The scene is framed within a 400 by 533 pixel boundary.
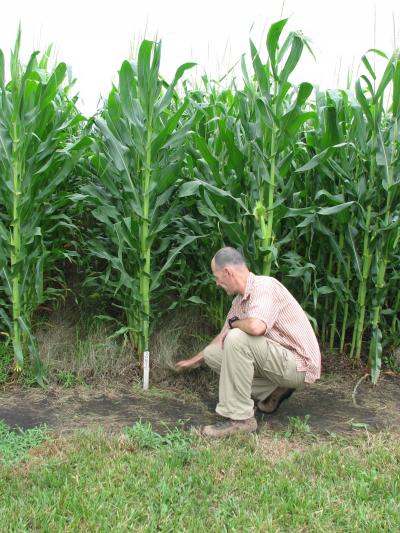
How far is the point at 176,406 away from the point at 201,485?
138 centimetres

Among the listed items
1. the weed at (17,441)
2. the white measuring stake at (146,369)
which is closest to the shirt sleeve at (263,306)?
the white measuring stake at (146,369)

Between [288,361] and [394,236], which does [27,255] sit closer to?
[288,361]

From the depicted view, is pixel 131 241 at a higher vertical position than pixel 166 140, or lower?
lower

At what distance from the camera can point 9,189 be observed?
4629mm

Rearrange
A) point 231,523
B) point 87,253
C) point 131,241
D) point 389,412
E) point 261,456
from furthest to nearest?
point 87,253 → point 131,241 → point 389,412 → point 261,456 → point 231,523

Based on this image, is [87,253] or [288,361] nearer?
[288,361]

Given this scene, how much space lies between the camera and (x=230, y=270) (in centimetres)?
394

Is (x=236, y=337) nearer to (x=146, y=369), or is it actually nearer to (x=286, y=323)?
(x=286, y=323)

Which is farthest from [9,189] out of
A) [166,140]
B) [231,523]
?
[231,523]

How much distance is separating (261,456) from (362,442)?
0.77 metres

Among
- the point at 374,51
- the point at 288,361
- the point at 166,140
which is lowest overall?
the point at 288,361

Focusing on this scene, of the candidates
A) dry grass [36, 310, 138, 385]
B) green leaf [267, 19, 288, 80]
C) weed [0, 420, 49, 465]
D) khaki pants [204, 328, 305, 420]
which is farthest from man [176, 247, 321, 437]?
green leaf [267, 19, 288, 80]

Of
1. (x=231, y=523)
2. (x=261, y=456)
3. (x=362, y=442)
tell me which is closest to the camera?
(x=231, y=523)

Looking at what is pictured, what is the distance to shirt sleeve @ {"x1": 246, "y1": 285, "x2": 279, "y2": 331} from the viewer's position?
388 cm
